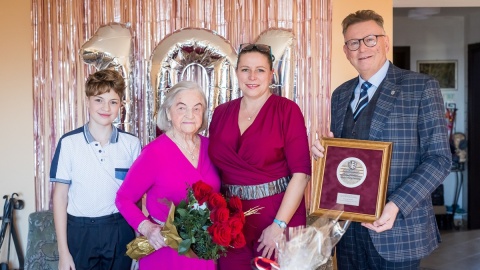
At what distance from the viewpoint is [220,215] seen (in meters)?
2.12

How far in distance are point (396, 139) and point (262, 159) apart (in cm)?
59

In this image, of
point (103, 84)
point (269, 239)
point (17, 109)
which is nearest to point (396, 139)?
point (269, 239)

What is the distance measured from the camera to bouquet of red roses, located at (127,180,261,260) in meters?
2.12

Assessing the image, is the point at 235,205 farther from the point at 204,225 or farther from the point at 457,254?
the point at 457,254

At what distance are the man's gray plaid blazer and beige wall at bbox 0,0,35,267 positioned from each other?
2964 mm

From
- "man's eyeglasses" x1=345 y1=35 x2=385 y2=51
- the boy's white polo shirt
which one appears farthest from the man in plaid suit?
the boy's white polo shirt

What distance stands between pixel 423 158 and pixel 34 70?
311cm

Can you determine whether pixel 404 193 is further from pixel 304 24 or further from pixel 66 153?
pixel 304 24

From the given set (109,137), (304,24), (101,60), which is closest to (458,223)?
(304,24)

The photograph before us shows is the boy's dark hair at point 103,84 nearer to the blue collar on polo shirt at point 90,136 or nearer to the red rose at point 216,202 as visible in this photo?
the blue collar on polo shirt at point 90,136

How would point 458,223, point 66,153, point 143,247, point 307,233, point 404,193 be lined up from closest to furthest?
point 307,233 → point 404,193 → point 143,247 → point 66,153 → point 458,223

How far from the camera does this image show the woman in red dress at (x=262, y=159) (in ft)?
8.40

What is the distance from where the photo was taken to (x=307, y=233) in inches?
70.6

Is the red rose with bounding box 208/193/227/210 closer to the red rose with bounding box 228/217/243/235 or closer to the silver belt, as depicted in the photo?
the red rose with bounding box 228/217/243/235
